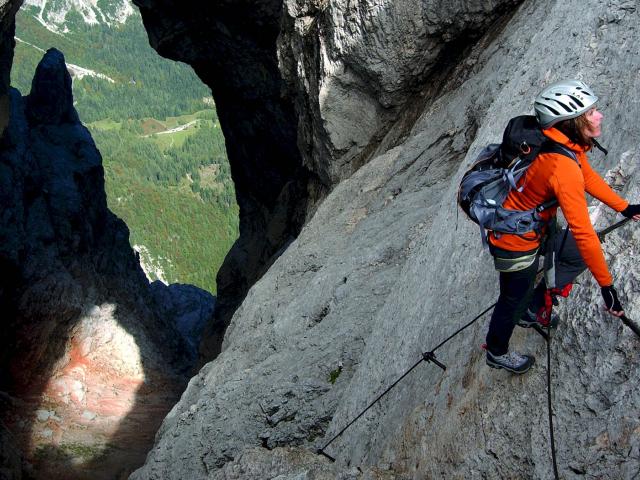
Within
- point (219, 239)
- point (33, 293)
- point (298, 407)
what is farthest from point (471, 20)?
point (219, 239)

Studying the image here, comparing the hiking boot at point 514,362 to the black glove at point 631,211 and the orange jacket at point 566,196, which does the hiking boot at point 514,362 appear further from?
the black glove at point 631,211

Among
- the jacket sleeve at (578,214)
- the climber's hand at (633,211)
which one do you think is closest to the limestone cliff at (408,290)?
the climber's hand at (633,211)

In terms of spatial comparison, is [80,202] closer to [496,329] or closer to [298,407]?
[298,407]

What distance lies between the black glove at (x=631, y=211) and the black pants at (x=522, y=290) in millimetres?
485

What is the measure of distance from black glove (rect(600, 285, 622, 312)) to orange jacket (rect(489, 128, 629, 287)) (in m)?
0.06

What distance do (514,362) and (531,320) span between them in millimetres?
458

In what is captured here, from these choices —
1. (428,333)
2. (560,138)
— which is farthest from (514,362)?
(428,333)

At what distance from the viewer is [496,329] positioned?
235 inches

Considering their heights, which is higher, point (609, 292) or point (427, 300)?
point (609, 292)

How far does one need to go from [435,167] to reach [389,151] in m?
3.06

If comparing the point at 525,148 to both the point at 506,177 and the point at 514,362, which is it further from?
the point at 514,362

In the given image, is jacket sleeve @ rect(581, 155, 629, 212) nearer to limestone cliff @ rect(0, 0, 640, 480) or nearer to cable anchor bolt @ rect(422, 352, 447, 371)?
limestone cliff @ rect(0, 0, 640, 480)

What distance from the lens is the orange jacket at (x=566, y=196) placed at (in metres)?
5.01

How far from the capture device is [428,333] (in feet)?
26.5
